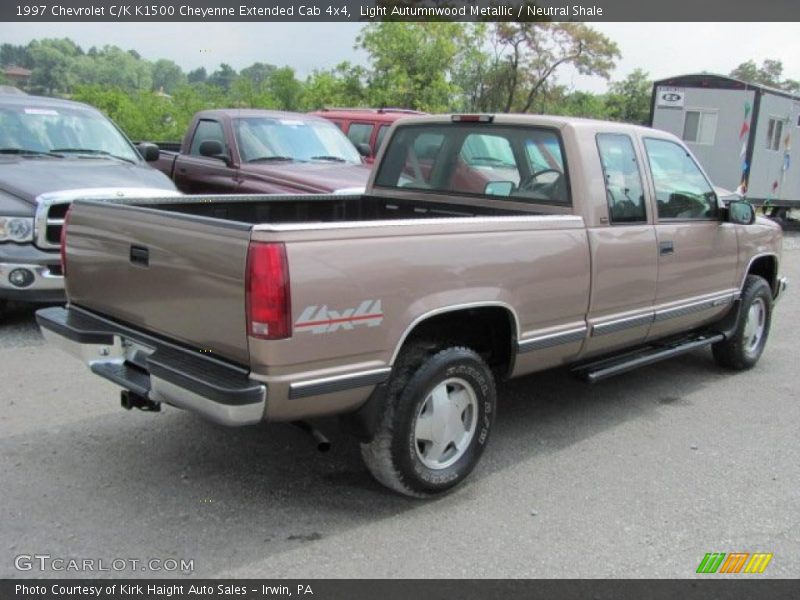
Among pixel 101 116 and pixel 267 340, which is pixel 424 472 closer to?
pixel 267 340

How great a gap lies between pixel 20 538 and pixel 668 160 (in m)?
4.53

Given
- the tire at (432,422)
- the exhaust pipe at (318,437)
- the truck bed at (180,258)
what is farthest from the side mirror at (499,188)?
the exhaust pipe at (318,437)

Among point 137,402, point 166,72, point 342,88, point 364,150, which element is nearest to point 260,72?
point 342,88

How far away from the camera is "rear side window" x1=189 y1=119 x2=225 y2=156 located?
950 centimetres

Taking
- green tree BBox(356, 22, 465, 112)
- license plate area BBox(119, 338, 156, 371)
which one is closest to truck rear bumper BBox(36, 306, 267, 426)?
license plate area BBox(119, 338, 156, 371)

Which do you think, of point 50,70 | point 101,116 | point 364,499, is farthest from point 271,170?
point 50,70

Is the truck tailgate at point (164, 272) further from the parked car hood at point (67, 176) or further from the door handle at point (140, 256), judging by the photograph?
the parked car hood at point (67, 176)

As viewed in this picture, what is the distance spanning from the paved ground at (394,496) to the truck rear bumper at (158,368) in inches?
23.7

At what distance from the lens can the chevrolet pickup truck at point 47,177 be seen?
619 cm

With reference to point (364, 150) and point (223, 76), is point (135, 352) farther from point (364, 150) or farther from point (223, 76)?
point (223, 76)

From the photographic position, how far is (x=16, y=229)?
6219 mm

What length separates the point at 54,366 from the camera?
567cm

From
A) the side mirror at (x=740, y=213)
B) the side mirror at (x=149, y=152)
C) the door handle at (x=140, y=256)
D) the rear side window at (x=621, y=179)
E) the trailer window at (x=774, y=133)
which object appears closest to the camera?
the door handle at (x=140, y=256)
